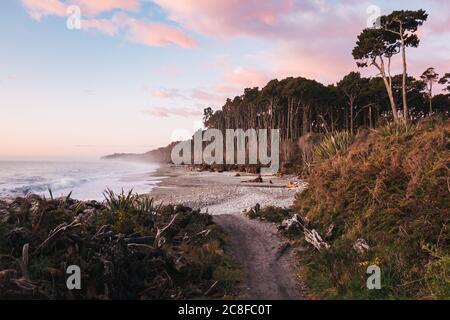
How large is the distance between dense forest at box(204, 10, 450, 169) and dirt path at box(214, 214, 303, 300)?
24780 mm

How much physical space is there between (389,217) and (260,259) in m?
3.19

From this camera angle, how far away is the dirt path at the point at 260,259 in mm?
7277

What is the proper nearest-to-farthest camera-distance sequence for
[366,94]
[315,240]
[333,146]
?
[315,240], [333,146], [366,94]

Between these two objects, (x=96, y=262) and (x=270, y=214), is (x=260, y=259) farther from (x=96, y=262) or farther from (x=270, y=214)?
(x=270, y=214)

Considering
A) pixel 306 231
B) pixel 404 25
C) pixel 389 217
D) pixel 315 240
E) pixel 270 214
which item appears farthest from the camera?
pixel 404 25

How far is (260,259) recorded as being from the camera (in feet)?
30.8

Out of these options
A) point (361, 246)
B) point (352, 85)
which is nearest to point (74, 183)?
point (361, 246)

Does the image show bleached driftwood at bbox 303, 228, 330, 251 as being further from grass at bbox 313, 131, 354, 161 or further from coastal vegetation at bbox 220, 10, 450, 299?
grass at bbox 313, 131, 354, 161

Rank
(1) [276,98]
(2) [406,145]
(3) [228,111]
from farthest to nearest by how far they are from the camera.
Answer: (3) [228,111], (1) [276,98], (2) [406,145]

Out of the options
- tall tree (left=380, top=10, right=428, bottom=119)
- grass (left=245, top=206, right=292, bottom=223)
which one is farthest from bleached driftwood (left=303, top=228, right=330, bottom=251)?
tall tree (left=380, top=10, right=428, bottom=119)

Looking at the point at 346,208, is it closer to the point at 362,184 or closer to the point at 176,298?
the point at 362,184

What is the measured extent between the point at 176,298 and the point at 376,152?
29.4ft

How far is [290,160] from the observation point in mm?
50719
